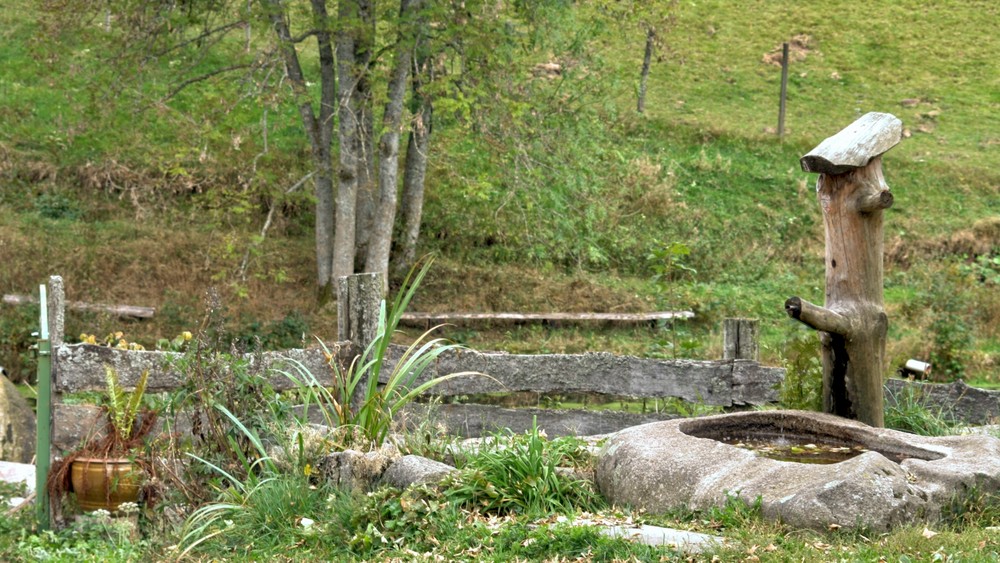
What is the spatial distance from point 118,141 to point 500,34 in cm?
1025

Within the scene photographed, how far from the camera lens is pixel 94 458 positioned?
7.20 meters

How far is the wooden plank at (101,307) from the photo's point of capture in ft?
52.1

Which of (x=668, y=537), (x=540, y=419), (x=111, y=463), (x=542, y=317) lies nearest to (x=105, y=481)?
(x=111, y=463)

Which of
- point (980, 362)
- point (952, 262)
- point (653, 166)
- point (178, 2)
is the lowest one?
point (980, 362)

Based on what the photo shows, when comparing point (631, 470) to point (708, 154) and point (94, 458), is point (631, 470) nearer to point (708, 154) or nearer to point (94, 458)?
point (94, 458)

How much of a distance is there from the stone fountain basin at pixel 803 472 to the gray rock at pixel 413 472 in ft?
3.08

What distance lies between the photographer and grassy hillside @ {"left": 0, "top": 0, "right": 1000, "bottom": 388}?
1559cm

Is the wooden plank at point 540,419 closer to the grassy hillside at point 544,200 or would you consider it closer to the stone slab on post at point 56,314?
the grassy hillside at point 544,200

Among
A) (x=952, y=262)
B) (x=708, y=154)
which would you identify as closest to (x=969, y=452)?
(x=952, y=262)

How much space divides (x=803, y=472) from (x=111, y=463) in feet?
14.4

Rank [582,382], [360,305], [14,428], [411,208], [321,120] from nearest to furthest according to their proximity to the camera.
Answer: [360,305], [582,382], [14,428], [321,120], [411,208]

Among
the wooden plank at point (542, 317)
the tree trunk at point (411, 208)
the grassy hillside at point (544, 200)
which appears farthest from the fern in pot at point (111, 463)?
the tree trunk at point (411, 208)

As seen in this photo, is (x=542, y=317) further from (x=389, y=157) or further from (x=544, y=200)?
(x=389, y=157)

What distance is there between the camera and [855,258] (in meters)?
7.15
